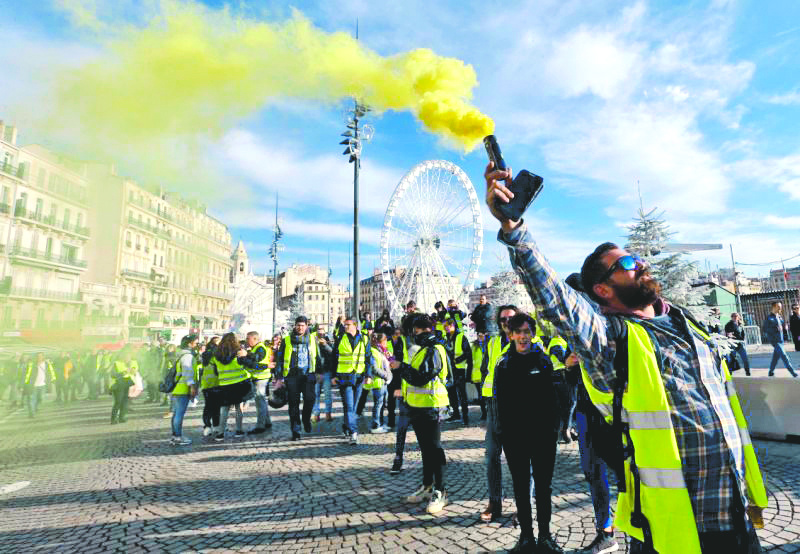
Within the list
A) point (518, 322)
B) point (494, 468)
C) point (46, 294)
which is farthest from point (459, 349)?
point (46, 294)

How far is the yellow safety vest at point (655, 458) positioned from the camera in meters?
1.35

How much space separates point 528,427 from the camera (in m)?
3.30

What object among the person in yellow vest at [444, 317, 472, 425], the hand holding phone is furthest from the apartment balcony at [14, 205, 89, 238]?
the person in yellow vest at [444, 317, 472, 425]

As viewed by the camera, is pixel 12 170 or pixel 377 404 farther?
pixel 377 404

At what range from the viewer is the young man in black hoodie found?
323 cm

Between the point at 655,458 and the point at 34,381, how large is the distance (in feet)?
52.0

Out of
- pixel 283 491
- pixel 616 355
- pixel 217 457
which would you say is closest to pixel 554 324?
pixel 616 355

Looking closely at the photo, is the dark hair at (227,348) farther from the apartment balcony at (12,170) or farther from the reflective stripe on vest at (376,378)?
the apartment balcony at (12,170)

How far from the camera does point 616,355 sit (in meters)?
1.52

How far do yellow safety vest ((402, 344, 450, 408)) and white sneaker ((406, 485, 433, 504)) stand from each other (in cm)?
84

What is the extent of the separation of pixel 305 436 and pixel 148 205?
5.01m

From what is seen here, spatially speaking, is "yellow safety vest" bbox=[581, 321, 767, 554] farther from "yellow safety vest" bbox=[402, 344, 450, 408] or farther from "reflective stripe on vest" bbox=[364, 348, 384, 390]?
"reflective stripe on vest" bbox=[364, 348, 384, 390]

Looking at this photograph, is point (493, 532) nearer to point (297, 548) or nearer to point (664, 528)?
point (297, 548)

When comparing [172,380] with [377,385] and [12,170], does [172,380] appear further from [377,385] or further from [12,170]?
[12,170]
